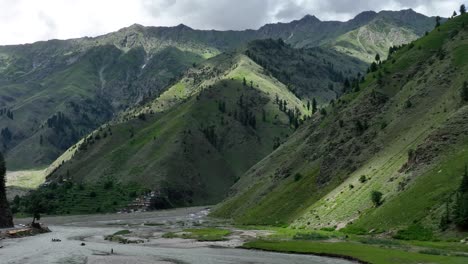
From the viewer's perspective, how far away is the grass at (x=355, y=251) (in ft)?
213

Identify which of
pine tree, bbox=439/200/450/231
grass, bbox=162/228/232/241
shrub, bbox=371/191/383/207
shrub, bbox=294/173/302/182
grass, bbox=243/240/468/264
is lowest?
grass, bbox=162/228/232/241

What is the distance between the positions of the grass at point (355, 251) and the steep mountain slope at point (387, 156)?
1396cm

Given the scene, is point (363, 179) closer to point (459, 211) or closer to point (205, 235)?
point (205, 235)

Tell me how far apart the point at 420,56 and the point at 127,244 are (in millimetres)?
129243

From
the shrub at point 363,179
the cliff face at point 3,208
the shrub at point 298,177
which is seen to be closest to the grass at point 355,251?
the shrub at point 363,179

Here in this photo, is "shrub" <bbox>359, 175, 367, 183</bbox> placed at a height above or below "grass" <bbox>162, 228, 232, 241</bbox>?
above

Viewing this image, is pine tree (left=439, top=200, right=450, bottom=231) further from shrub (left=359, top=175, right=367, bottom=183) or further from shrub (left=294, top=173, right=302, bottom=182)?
shrub (left=294, top=173, right=302, bottom=182)

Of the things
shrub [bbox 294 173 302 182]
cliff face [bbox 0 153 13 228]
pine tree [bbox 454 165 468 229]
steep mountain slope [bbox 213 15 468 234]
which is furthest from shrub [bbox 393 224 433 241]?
cliff face [bbox 0 153 13 228]

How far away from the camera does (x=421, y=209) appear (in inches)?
3536

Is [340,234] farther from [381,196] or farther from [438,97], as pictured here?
[438,97]

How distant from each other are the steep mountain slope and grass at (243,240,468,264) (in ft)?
45.8

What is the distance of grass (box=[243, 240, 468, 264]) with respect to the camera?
6486 cm

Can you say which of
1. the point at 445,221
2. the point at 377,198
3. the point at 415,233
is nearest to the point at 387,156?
the point at 377,198

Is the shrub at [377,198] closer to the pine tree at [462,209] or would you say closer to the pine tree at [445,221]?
the pine tree at [445,221]
